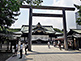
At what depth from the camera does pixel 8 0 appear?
6340 mm

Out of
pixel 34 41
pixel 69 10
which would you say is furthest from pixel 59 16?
pixel 34 41

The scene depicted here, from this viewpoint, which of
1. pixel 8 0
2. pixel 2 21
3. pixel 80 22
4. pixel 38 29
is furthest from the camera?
pixel 38 29

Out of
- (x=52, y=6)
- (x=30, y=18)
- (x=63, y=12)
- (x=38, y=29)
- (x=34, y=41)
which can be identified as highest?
(x=52, y=6)

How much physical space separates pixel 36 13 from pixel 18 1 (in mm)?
9152

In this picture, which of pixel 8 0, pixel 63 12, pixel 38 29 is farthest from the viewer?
pixel 38 29

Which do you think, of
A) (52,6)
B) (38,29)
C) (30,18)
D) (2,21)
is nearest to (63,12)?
(52,6)

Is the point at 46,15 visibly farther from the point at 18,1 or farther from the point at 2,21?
the point at 18,1

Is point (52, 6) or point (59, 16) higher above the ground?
point (52, 6)

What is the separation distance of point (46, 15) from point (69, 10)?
4.42m

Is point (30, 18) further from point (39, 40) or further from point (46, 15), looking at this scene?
point (39, 40)

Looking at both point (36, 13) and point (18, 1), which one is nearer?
point (18, 1)

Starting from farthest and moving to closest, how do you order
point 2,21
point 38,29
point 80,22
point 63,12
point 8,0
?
point 38,29
point 80,22
point 63,12
point 2,21
point 8,0

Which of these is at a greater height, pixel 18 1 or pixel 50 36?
pixel 18 1

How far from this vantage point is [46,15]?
15820 mm
